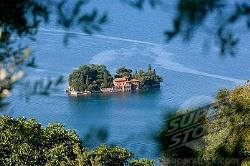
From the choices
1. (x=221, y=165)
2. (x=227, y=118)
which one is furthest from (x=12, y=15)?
(x=227, y=118)

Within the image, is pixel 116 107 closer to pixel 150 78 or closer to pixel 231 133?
pixel 150 78

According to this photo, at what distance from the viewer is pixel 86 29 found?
54.6 inches

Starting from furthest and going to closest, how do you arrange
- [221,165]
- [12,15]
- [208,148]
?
1. [208,148]
2. [221,165]
3. [12,15]

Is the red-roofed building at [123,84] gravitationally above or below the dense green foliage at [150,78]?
above

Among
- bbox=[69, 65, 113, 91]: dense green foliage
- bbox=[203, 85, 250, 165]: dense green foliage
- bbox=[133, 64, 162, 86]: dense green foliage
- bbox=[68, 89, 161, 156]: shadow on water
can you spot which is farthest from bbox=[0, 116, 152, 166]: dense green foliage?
bbox=[133, 64, 162, 86]: dense green foliage

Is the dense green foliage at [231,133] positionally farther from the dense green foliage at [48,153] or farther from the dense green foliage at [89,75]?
the dense green foliage at [48,153]

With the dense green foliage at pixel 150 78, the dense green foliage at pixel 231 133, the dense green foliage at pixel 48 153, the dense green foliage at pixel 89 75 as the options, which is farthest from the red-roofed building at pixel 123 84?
the dense green foliage at pixel 231 133

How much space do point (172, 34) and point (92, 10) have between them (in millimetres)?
221

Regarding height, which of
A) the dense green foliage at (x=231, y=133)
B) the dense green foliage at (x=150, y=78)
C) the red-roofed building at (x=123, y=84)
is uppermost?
the dense green foliage at (x=231, y=133)

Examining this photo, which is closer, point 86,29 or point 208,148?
point 86,29

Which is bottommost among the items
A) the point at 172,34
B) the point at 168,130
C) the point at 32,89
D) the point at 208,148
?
the point at 208,148

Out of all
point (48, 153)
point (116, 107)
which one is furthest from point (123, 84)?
point (48, 153)

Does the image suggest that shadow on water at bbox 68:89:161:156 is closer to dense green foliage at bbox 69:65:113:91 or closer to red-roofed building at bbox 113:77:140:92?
red-roofed building at bbox 113:77:140:92

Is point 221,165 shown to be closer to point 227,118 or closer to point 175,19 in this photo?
point 227,118
